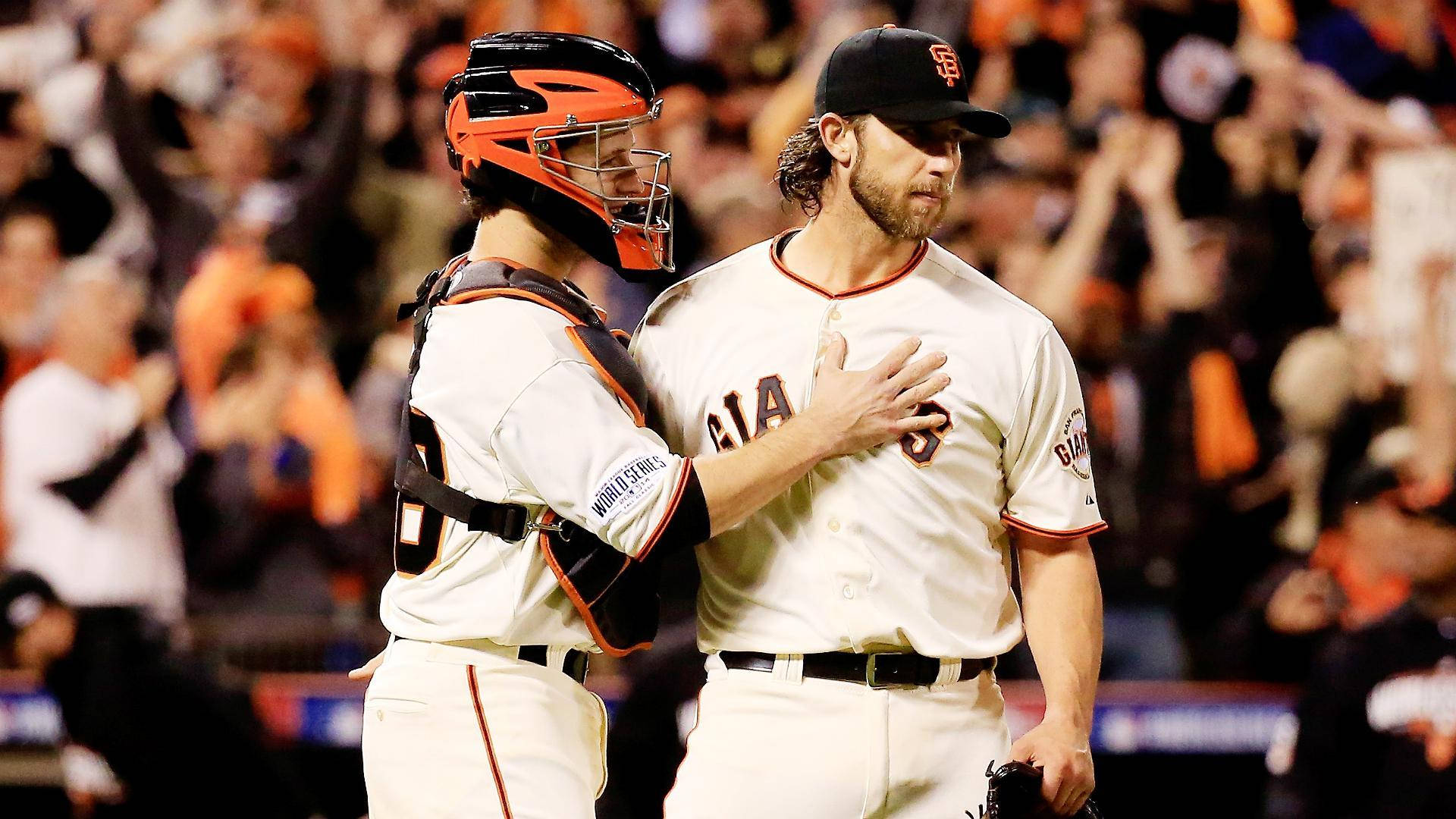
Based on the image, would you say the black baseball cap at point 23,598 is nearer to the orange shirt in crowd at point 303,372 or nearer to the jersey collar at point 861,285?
the orange shirt in crowd at point 303,372

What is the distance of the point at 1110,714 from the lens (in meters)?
6.70

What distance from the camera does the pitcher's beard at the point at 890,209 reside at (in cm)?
356

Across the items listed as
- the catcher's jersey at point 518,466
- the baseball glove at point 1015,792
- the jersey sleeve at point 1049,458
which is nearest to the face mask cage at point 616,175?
the catcher's jersey at point 518,466

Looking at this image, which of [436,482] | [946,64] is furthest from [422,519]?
[946,64]

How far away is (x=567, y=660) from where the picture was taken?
11.7ft

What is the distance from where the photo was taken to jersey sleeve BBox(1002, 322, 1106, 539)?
11.6ft

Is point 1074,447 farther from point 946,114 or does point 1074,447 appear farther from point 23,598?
point 23,598

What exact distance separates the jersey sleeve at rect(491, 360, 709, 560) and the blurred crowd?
3.61 metres

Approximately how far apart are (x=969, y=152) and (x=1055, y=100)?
1.64 ft

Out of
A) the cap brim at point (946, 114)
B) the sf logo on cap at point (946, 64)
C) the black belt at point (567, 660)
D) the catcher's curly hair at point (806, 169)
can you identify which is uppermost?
the sf logo on cap at point (946, 64)

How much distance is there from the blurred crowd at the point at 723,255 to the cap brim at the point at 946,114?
10.6 feet

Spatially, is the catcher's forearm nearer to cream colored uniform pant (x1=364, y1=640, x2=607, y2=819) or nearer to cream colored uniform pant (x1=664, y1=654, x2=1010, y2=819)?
cream colored uniform pant (x1=664, y1=654, x2=1010, y2=819)

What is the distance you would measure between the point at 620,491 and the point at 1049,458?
0.90 m

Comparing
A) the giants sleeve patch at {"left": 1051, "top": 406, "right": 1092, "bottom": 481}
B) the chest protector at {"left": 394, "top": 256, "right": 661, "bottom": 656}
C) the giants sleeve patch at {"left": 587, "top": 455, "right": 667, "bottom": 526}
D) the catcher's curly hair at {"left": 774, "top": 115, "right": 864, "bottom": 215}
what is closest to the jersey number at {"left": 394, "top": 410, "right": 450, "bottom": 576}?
the chest protector at {"left": 394, "top": 256, "right": 661, "bottom": 656}
